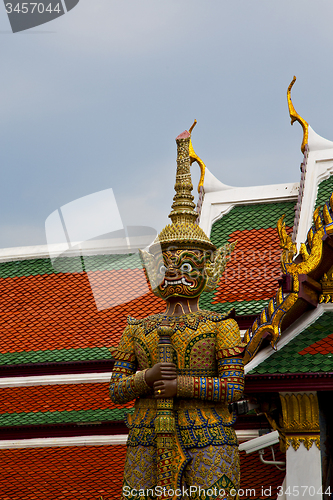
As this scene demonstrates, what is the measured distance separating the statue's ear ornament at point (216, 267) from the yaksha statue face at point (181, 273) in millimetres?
110

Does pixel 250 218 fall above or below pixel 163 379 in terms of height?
above

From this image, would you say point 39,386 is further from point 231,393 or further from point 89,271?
point 231,393

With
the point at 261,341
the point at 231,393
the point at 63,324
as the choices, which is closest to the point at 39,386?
the point at 63,324

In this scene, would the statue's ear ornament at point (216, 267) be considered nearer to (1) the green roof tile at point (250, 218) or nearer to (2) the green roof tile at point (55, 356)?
(2) the green roof tile at point (55, 356)

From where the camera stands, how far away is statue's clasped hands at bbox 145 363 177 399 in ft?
17.3

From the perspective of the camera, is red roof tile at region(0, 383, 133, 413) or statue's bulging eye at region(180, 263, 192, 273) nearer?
statue's bulging eye at region(180, 263, 192, 273)

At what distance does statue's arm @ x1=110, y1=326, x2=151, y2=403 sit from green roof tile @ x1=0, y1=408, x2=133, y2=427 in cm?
280

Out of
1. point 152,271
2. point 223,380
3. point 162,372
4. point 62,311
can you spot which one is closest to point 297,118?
point 62,311

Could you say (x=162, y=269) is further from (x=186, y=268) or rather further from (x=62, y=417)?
(x=62, y=417)

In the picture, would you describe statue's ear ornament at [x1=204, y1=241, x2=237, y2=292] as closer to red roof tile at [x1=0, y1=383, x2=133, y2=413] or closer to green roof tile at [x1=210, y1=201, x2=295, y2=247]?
red roof tile at [x1=0, y1=383, x2=133, y2=413]

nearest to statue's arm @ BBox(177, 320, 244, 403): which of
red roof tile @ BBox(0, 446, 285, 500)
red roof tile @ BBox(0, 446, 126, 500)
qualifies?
red roof tile @ BBox(0, 446, 285, 500)

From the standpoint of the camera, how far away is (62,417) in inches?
341

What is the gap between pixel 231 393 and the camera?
5305 mm

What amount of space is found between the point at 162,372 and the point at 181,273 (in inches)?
36.9
